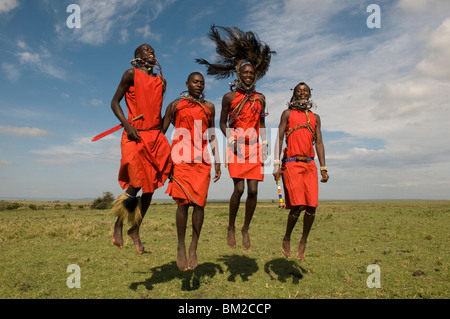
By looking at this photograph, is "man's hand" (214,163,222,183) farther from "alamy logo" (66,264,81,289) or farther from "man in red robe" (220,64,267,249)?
"alamy logo" (66,264,81,289)

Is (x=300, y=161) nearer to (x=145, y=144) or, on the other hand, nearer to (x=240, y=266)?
(x=145, y=144)

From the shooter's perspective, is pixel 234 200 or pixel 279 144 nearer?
pixel 234 200

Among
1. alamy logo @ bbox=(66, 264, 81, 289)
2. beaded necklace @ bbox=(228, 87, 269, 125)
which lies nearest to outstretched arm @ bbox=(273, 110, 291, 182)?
beaded necklace @ bbox=(228, 87, 269, 125)

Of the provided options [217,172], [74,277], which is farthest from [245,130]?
[74,277]

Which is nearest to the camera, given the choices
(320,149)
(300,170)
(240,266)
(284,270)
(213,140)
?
(213,140)

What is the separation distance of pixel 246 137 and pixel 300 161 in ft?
4.15

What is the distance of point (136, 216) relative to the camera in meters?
5.61

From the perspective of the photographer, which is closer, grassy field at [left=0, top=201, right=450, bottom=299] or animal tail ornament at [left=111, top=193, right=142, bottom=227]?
animal tail ornament at [left=111, top=193, right=142, bottom=227]

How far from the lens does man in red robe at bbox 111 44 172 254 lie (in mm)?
5512

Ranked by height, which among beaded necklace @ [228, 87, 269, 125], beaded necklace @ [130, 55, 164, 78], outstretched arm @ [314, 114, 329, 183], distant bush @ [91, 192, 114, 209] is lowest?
distant bush @ [91, 192, 114, 209]

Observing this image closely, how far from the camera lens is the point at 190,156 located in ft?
19.3

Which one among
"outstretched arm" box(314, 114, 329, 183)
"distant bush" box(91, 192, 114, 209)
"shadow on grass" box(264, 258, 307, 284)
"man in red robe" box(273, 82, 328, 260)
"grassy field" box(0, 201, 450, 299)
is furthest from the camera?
"distant bush" box(91, 192, 114, 209)

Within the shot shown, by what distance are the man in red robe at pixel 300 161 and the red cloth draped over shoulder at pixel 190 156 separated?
5.26 feet
